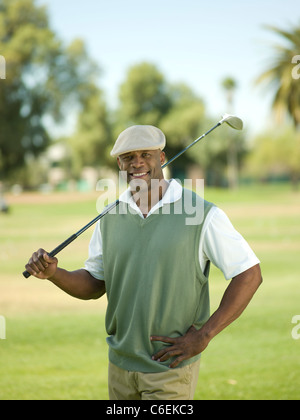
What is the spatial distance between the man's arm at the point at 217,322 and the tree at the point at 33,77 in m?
47.0

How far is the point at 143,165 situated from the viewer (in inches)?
112

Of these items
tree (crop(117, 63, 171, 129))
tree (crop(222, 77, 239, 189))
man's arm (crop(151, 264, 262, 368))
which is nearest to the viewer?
man's arm (crop(151, 264, 262, 368))

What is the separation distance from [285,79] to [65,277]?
Answer: 90.5ft

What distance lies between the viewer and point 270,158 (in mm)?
75562

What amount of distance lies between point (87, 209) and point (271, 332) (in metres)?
33.2

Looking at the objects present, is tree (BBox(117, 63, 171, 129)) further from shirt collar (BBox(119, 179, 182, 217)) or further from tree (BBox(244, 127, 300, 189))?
shirt collar (BBox(119, 179, 182, 217))

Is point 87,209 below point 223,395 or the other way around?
below

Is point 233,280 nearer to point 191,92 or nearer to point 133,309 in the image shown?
point 133,309

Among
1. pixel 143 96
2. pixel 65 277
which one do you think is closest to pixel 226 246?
pixel 65 277

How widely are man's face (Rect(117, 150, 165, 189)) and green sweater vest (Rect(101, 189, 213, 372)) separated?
176mm

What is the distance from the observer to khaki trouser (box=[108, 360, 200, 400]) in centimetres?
269

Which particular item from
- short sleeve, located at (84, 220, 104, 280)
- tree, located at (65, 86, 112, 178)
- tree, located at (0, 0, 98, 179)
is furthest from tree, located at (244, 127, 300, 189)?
short sleeve, located at (84, 220, 104, 280)

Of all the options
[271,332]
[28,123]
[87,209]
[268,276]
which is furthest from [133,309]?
[28,123]

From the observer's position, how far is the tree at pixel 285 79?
2930 centimetres
